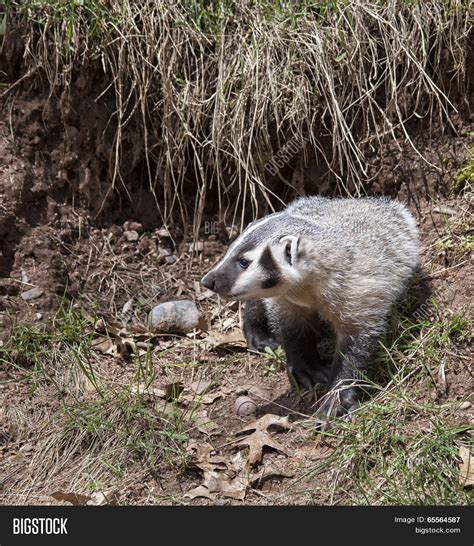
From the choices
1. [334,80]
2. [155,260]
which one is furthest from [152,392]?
[334,80]

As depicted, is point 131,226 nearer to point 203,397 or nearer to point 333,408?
point 203,397

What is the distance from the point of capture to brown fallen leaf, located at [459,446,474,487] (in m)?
3.15

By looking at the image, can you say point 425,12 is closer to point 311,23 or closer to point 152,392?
point 311,23

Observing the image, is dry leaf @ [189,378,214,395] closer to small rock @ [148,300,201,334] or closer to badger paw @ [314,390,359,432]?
small rock @ [148,300,201,334]

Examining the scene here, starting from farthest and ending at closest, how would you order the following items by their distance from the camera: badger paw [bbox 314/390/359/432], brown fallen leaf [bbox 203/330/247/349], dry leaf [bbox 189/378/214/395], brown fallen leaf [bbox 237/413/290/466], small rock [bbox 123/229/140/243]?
1. small rock [bbox 123/229/140/243]
2. brown fallen leaf [bbox 203/330/247/349]
3. dry leaf [bbox 189/378/214/395]
4. badger paw [bbox 314/390/359/432]
5. brown fallen leaf [bbox 237/413/290/466]

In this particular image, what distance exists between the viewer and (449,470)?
3.20 metres

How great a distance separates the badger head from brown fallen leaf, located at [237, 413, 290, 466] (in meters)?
0.60

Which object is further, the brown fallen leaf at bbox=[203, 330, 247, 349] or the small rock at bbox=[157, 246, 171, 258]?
the small rock at bbox=[157, 246, 171, 258]

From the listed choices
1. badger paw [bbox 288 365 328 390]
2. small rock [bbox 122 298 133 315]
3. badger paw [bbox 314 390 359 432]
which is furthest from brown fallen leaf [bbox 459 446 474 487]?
small rock [bbox 122 298 133 315]

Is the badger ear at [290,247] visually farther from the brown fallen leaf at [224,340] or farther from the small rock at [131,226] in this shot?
the small rock at [131,226]

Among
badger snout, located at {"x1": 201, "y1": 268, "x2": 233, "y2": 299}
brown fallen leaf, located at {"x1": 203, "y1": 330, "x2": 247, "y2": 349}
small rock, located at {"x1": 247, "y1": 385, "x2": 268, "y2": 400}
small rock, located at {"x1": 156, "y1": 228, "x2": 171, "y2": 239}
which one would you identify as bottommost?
small rock, located at {"x1": 247, "y1": 385, "x2": 268, "y2": 400}

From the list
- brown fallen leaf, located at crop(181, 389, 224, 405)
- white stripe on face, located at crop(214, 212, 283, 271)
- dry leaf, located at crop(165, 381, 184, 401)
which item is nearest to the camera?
white stripe on face, located at crop(214, 212, 283, 271)

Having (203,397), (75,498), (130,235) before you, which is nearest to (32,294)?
(130,235)
